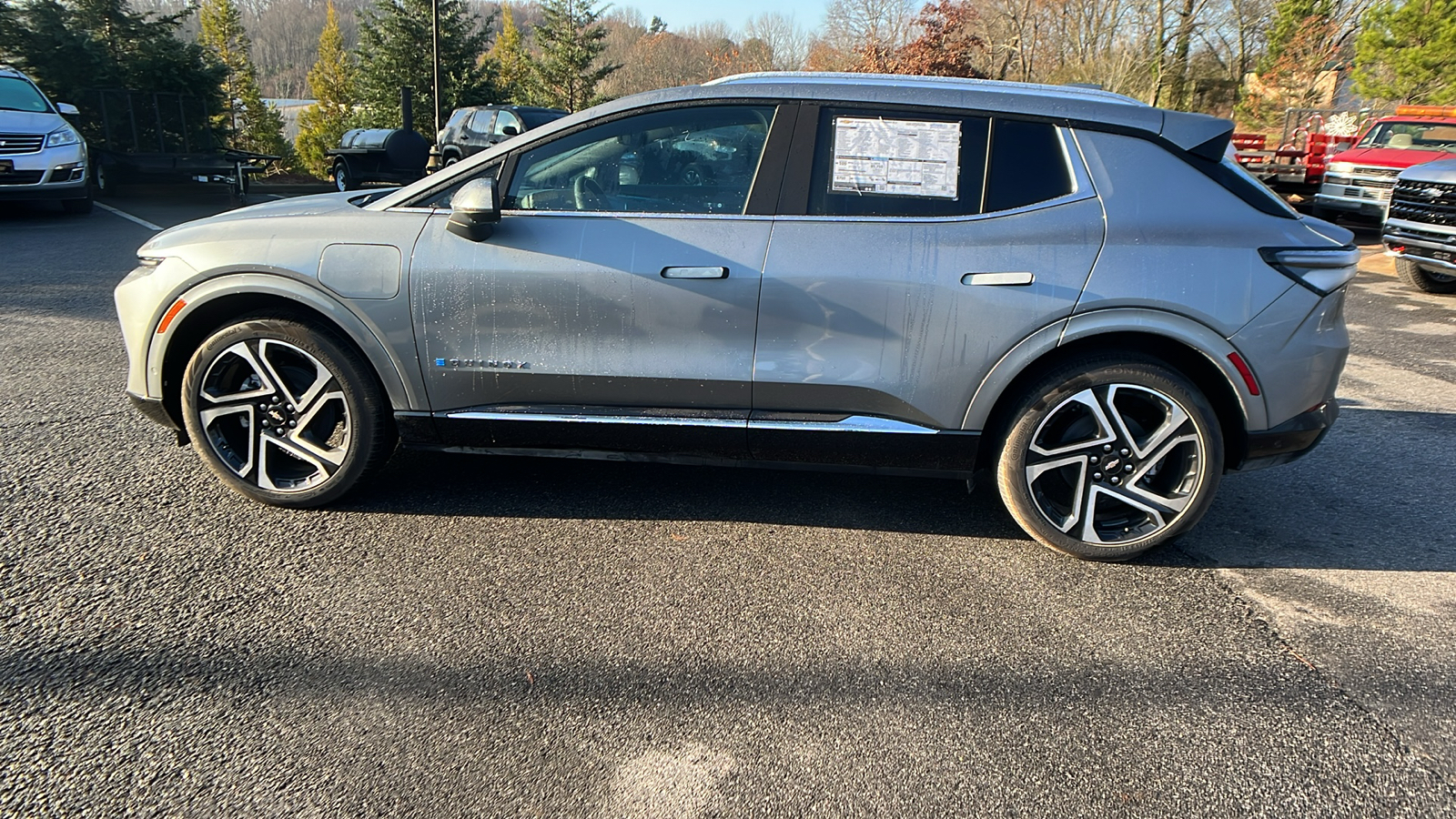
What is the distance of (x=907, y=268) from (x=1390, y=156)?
14.7 meters

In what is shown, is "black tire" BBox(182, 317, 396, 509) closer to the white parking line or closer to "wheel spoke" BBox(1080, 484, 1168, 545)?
"wheel spoke" BBox(1080, 484, 1168, 545)

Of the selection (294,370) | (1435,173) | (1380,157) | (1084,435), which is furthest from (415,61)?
(1084,435)

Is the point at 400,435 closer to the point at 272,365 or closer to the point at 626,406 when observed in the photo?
the point at 272,365

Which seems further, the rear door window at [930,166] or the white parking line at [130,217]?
the white parking line at [130,217]

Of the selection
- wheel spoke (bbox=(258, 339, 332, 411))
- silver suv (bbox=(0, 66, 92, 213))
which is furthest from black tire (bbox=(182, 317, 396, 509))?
silver suv (bbox=(0, 66, 92, 213))

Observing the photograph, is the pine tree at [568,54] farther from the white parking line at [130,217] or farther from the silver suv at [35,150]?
the silver suv at [35,150]

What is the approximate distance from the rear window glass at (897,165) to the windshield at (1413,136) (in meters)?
15.0

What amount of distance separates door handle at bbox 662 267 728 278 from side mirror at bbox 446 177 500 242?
66cm

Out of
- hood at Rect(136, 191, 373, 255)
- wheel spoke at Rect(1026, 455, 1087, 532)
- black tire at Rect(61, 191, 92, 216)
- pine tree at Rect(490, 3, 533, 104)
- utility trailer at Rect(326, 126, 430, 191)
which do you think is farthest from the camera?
pine tree at Rect(490, 3, 533, 104)

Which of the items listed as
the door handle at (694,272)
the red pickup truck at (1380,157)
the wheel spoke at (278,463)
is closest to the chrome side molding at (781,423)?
the door handle at (694,272)

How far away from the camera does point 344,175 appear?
1862 centimetres

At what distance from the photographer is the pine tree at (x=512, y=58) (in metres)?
34.8

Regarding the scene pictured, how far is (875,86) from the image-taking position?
3469mm

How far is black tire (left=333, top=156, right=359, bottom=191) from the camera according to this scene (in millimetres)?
18297
